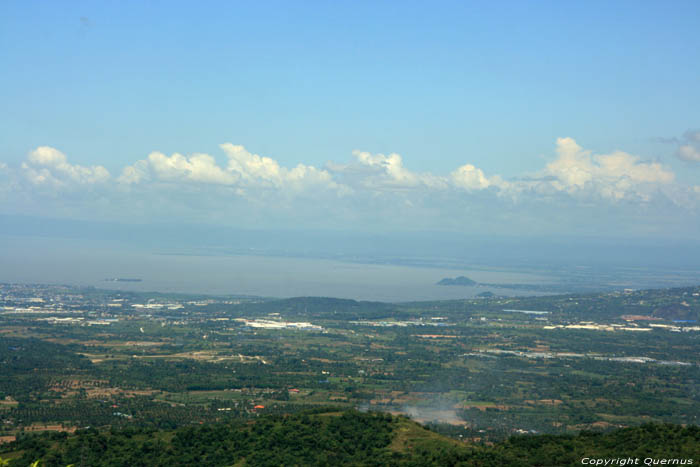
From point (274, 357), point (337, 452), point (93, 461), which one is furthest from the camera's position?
point (274, 357)

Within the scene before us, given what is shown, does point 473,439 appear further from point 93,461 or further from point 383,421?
point 93,461

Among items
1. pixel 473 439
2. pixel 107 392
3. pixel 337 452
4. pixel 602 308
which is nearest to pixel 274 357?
pixel 107 392

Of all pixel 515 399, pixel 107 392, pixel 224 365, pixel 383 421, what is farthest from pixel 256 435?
pixel 224 365

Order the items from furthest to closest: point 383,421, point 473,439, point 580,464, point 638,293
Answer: point 638,293 < point 473,439 < point 383,421 < point 580,464

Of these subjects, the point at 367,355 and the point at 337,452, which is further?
the point at 367,355

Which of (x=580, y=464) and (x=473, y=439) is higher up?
(x=580, y=464)

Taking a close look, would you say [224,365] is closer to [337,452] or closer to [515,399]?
[515,399]
